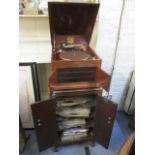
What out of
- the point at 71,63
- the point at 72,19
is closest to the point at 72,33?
the point at 72,19

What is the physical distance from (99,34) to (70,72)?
71 cm

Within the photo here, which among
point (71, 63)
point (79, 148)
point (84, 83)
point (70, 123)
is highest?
point (71, 63)

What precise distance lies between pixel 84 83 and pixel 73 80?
8 centimetres

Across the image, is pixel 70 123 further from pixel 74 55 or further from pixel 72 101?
pixel 74 55

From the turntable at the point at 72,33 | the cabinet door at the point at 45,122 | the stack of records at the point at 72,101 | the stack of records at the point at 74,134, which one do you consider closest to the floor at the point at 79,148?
the stack of records at the point at 74,134

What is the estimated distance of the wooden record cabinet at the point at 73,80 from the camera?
121 centimetres

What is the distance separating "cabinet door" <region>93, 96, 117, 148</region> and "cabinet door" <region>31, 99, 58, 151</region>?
349 mm

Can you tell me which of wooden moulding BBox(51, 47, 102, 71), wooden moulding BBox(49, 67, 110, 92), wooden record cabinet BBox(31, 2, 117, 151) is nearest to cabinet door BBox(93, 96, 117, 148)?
wooden record cabinet BBox(31, 2, 117, 151)

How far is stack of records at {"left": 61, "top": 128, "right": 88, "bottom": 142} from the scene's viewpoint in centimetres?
165

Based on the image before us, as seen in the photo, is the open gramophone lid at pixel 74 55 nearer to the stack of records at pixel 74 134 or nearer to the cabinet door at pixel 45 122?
the cabinet door at pixel 45 122

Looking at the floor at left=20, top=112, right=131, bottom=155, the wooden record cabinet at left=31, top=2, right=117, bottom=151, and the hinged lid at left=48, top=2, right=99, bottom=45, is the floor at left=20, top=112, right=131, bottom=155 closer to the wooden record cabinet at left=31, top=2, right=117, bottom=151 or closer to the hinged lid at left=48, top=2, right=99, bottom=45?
the wooden record cabinet at left=31, top=2, right=117, bottom=151

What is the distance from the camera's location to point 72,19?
1.33 metres

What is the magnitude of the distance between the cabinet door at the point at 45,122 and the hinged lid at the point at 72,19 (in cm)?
51
